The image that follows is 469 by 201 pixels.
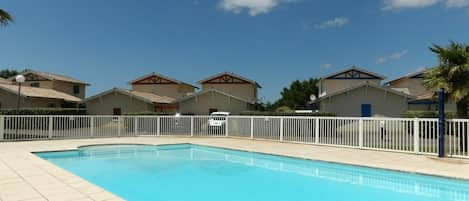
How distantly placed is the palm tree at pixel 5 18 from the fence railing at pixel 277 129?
3900 millimetres

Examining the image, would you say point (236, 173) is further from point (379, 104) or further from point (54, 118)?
point (379, 104)

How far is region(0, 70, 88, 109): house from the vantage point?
28.7m

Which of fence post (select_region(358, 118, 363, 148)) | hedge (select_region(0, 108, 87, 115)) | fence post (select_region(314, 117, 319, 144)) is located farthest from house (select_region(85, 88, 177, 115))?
fence post (select_region(358, 118, 363, 148))

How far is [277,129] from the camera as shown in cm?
1600

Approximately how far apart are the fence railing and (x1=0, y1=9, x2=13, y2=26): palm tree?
3900mm

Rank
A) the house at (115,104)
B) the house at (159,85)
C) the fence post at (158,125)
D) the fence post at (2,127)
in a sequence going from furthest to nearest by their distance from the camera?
the house at (159,85) < the house at (115,104) < the fence post at (158,125) < the fence post at (2,127)

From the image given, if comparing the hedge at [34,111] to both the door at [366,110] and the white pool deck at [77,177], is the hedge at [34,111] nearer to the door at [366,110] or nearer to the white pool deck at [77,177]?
the white pool deck at [77,177]

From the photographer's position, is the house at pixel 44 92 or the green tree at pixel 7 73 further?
the green tree at pixel 7 73

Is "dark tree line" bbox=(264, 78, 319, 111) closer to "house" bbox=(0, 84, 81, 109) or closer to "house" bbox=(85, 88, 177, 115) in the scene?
"house" bbox=(85, 88, 177, 115)

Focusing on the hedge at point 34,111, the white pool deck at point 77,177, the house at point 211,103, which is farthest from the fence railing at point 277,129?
the house at point 211,103

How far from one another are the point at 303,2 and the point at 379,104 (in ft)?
29.6

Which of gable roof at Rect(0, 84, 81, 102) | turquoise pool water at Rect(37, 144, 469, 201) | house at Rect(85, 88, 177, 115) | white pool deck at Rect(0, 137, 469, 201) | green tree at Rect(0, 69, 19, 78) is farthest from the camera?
green tree at Rect(0, 69, 19, 78)

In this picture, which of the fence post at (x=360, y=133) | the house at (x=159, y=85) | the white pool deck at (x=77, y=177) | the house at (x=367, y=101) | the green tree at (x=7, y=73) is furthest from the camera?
the green tree at (x=7, y=73)

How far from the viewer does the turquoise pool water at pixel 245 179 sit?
722 centimetres
